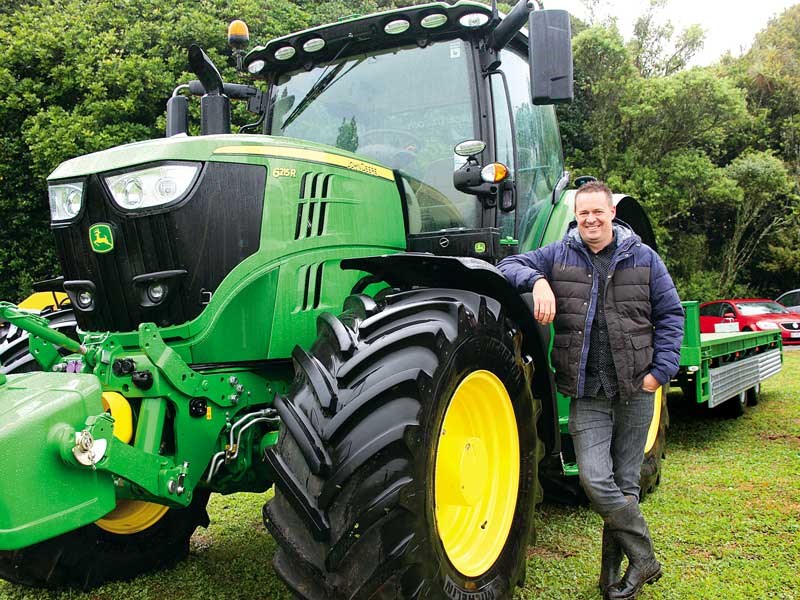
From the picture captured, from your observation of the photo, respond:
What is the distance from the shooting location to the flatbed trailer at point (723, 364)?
5.35m

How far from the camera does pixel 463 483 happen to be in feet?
8.69

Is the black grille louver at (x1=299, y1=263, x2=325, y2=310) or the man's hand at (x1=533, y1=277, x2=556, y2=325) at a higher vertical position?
the black grille louver at (x1=299, y1=263, x2=325, y2=310)

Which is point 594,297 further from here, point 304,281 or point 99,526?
point 99,526

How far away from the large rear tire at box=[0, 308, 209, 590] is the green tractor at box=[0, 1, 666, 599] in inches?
0.4

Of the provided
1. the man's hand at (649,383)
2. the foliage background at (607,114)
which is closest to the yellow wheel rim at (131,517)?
the man's hand at (649,383)

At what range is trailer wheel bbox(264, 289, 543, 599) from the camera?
81.8 inches

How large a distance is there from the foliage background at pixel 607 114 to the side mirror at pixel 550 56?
9.72m

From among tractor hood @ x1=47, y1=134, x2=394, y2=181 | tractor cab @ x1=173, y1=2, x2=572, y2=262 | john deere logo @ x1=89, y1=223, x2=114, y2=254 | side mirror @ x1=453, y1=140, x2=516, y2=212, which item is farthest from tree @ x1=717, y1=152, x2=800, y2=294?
john deere logo @ x1=89, y1=223, x2=114, y2=254

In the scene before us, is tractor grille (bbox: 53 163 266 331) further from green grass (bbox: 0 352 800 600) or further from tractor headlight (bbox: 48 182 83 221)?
green grass (bbox: 0 352 800 600)

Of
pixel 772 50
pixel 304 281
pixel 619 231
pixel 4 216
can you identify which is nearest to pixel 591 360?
pixel 619 231

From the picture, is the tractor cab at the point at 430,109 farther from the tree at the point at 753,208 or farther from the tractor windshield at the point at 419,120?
the tree at the point at 753,208

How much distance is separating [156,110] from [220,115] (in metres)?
9.37

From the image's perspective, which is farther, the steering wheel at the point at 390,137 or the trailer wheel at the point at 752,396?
the trailer wheel at the point at 752,396

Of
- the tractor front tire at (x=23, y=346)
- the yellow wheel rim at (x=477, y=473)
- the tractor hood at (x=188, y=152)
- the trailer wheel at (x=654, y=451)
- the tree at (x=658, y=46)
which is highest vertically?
the tree at (x=658, y=46)
